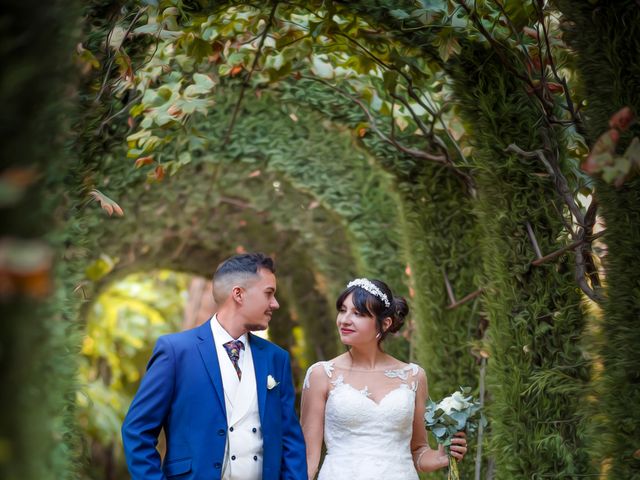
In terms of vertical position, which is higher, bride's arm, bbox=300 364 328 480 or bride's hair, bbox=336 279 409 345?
bride's hair, bbox=336 279 409 345

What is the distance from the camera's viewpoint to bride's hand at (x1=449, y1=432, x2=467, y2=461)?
14.3 ft

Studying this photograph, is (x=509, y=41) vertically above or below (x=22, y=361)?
above

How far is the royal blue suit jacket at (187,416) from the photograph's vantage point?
3.66m

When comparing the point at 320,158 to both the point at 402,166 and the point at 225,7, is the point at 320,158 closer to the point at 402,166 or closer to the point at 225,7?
the point at 402,166

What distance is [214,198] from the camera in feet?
28.8

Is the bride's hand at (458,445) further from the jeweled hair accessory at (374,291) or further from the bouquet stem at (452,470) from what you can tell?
the jeweled hair accessory at (374,291)

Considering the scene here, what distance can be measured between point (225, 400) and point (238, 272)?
0.59 metres

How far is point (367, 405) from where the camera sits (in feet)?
15.5

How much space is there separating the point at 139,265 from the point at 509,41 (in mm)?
5726

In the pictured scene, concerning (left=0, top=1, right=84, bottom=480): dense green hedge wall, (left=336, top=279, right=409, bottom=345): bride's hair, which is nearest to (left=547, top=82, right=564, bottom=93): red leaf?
(left=336, top=279, right=409, bottom=345): bride's hair

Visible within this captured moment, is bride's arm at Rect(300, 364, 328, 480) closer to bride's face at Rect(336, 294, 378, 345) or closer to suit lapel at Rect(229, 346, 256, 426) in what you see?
bride's face at Rect(336, 294, 378, 345)

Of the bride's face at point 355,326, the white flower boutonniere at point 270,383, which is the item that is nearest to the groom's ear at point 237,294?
the white flower boutonniere at point 270,383

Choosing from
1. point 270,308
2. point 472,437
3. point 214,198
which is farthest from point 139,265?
point 270,308

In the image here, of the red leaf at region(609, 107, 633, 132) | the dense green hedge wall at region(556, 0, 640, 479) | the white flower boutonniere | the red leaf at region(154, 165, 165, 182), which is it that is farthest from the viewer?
the red leaf at region(154, 165, 165, 182)
